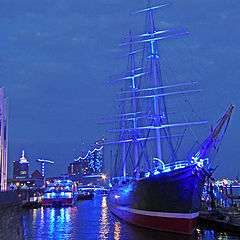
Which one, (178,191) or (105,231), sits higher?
(178,191)

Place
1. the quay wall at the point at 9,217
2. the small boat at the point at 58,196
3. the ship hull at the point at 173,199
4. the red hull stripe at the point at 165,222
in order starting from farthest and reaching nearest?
the small boat at the point at 58,196
the ship hull at the point at 173,199
the red hull stripe at the point at 165,222
the quay wall at the point at 9,217

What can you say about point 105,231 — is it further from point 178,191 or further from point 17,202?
point 17,202

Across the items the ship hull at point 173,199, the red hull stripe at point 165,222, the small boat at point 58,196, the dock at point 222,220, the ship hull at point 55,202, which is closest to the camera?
the red hull stripe at point 165,222

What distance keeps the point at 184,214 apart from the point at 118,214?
1832 cm

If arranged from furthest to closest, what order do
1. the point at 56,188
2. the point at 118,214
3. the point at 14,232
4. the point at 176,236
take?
1. the point at 56,188
2. the point at 118,214
3. the point at 176,236
4. the point at 14,232

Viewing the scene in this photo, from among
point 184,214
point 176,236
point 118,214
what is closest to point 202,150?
point 184,214

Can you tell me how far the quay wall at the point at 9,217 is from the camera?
17422 mm

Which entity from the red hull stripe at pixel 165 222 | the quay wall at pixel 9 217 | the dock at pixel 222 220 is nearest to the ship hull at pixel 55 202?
the red hull stripe at pixel 165 222

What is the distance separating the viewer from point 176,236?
25859 millimetres

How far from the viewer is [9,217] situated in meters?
18.9

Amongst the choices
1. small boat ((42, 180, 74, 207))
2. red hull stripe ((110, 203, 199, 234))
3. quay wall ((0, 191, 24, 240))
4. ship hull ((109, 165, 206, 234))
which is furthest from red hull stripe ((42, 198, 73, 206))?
quay wall ((0, 191, 24, 240))

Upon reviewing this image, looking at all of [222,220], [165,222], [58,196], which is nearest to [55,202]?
[58,196]

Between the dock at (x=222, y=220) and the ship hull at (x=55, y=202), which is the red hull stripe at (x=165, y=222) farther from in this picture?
the ship hull at (x=55, y=202)

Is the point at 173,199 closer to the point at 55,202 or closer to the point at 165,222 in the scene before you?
the point at 165,222
